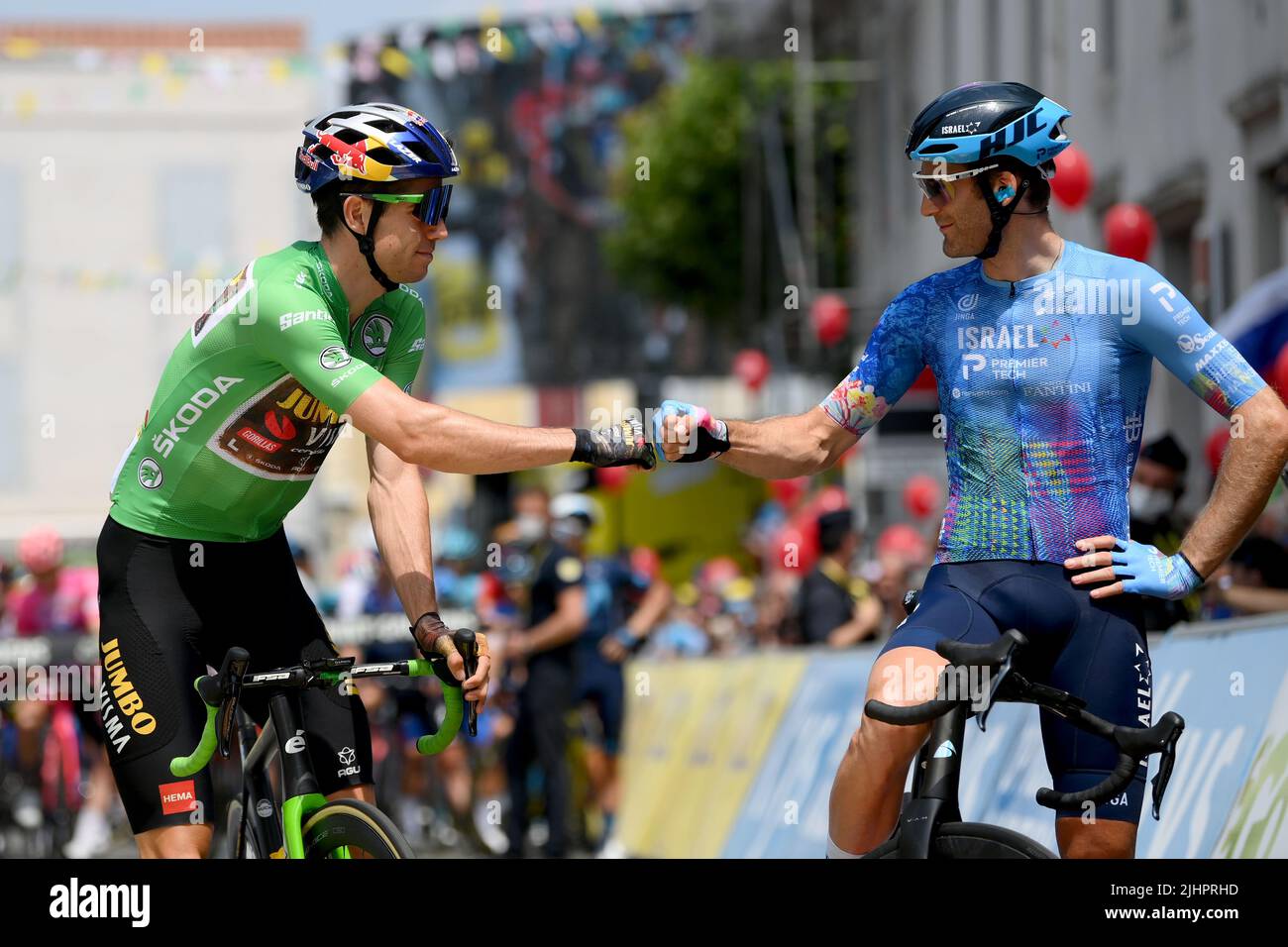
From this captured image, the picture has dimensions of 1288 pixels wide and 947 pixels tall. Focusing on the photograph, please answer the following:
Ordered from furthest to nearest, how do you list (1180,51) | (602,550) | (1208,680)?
(602,550)
(1180,51)
(1208,680)

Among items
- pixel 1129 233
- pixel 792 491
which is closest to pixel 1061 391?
pixel 1129 233

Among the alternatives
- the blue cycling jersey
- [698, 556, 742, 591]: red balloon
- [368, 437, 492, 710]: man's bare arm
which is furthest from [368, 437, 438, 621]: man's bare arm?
[698, 556, 742, 591]: red balloon

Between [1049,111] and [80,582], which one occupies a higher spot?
[1049,111]

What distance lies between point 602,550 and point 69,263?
27713 mm

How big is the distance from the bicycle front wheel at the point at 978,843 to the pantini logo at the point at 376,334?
1.85 meters

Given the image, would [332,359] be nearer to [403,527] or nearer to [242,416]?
[242,416]

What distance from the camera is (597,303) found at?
4653 centimetres

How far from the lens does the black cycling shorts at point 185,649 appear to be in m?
4.95

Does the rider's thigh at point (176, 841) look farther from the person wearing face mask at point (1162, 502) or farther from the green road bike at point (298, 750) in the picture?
the person wearing face mask at point (1162, 502)

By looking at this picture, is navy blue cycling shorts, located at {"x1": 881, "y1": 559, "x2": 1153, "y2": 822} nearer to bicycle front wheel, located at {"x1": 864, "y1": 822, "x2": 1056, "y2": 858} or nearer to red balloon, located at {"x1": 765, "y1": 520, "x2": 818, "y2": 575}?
bicycle front wheel, located at {"x1": 864, "y1": 822, "x2": 1056, "y2": 858}

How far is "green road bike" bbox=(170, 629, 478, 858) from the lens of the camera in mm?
4734

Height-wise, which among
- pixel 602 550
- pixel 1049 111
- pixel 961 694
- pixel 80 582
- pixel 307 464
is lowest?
pixel 602 550
